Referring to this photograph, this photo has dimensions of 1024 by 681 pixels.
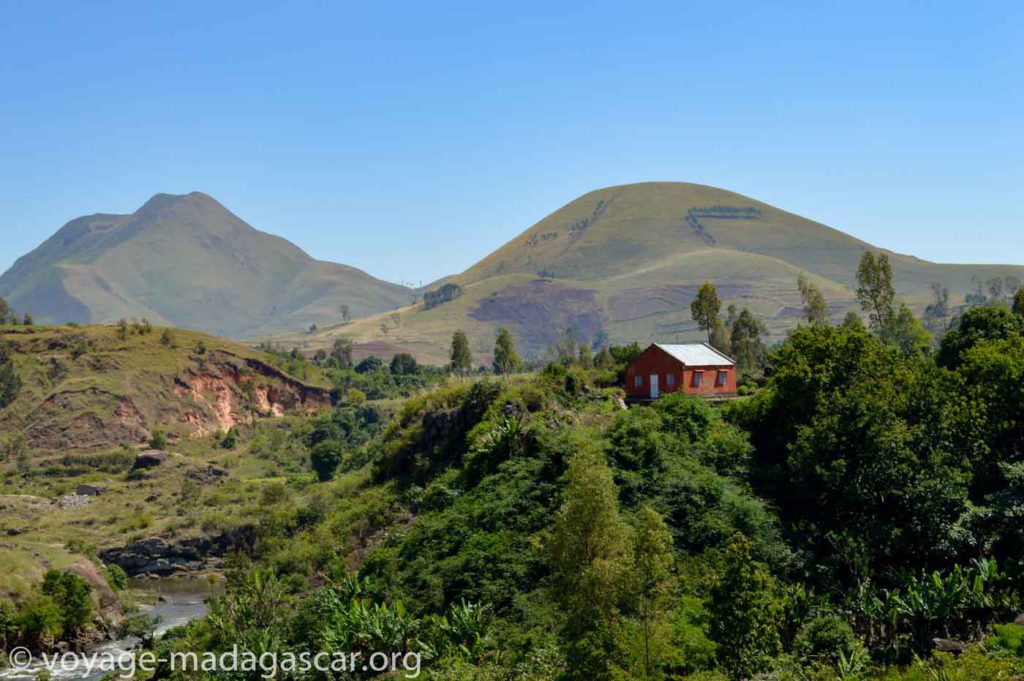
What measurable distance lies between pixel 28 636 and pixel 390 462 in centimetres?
2696

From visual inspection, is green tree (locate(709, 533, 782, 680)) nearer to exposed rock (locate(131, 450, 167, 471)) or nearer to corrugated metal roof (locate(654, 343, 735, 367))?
corrugated metal roof (locate(654, 343, 735, 367))

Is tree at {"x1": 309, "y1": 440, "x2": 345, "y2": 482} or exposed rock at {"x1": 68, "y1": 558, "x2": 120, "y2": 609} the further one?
tree at {"x1": 309, "y1": 440, "x2": 345, "y2": 482}

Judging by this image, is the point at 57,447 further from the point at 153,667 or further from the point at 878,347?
the point at 878,347

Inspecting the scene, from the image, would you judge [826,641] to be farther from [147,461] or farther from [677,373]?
[147,461]

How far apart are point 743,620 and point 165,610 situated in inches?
2506

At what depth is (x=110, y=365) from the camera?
501 feet

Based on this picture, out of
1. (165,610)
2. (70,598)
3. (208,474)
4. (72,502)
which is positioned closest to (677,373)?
(70,598)

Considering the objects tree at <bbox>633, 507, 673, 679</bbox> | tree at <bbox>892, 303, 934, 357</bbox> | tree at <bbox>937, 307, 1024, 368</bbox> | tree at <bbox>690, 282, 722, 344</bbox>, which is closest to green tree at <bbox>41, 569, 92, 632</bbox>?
tree at <bbox>633, 507, 673, 679</bbox>

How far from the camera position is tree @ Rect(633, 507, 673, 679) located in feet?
109

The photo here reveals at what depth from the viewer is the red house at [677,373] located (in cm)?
6431

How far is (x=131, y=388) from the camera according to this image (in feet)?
488

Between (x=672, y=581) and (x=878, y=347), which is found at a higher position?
(x=878, y=347)

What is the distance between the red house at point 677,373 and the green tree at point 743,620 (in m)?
31.1

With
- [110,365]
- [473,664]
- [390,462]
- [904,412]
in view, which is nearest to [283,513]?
[390,462]
